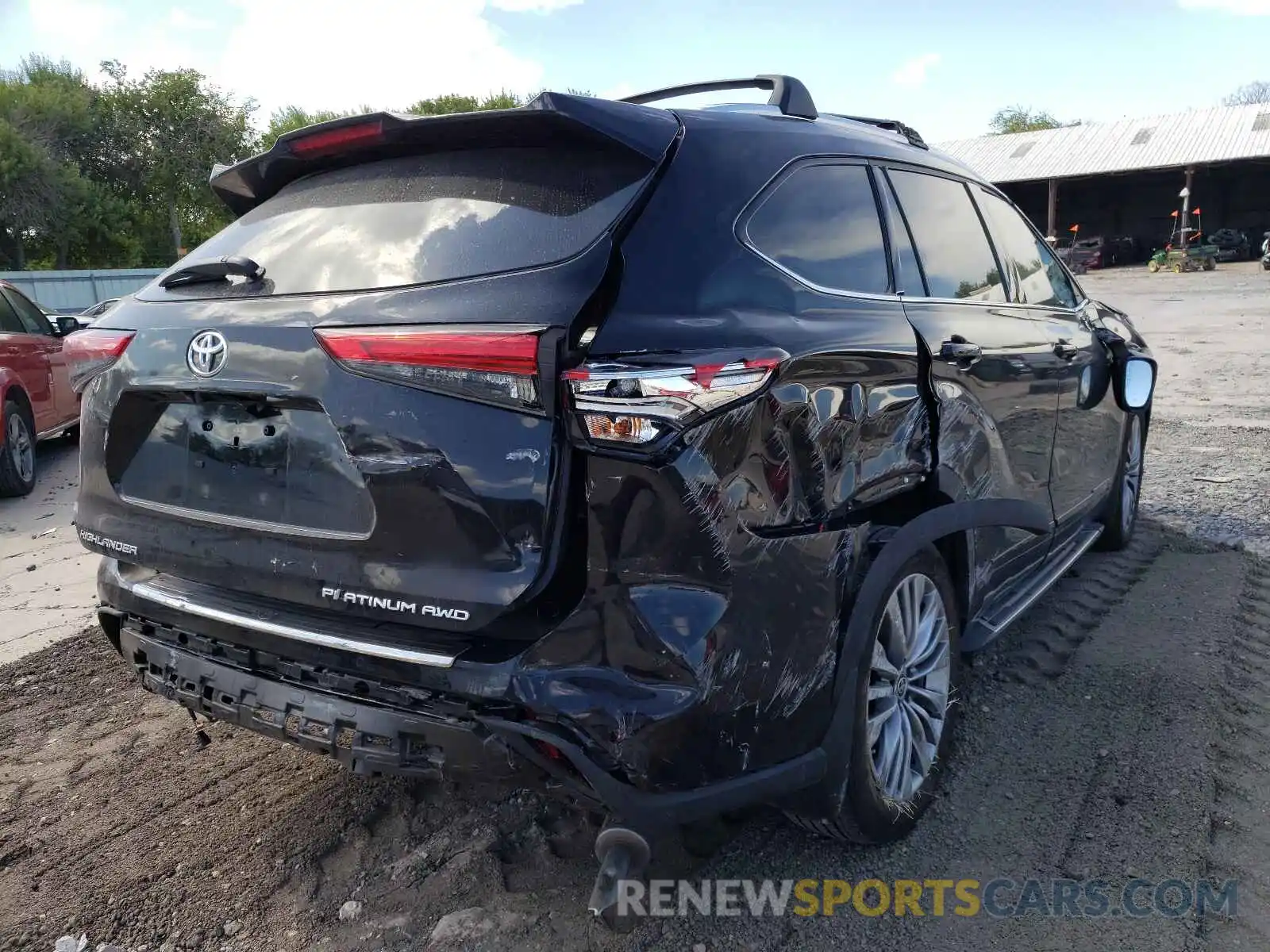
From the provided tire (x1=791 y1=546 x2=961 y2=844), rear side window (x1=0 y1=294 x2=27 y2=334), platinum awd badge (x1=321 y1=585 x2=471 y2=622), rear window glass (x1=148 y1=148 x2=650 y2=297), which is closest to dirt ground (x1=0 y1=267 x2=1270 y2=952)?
tire (x1=791 y1=546 x2=961 y2=844)

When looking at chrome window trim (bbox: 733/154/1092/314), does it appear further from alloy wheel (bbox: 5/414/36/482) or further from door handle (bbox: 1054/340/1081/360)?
alloy wheel (bbox: 5/414/36/482)

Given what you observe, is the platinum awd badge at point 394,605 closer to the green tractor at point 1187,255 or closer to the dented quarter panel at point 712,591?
the dented quarter panel at point 712,591

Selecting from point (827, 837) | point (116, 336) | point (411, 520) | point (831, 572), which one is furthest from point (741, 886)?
point (116, 336)

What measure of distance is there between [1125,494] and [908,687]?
3017 millimetres

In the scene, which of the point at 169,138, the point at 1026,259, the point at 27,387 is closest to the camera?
the point at 1026,259

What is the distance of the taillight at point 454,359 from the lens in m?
2.00

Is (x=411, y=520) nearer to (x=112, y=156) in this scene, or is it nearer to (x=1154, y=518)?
(x=1154, y=518)

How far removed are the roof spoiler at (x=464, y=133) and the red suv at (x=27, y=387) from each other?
17.6 feet

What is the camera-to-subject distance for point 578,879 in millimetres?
2590

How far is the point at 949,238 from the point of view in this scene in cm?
336

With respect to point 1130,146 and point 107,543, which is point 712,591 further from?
point 1130,146

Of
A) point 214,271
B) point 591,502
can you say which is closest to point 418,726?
point 591,502

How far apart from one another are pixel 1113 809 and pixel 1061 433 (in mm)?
1530

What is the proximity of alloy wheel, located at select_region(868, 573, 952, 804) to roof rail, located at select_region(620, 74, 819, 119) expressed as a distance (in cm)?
143
